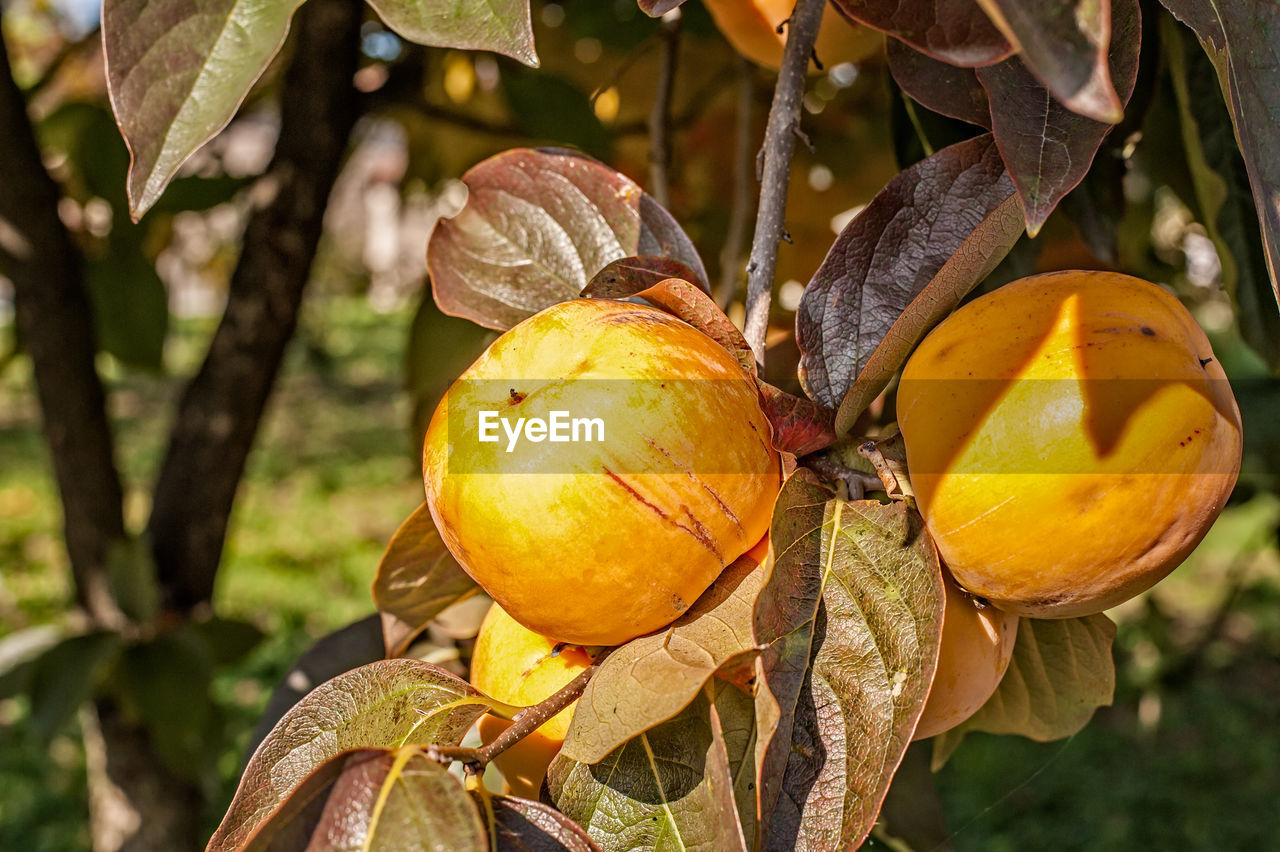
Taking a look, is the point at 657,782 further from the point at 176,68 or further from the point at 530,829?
the point at 176,68

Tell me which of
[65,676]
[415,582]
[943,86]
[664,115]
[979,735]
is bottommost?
[979,735]

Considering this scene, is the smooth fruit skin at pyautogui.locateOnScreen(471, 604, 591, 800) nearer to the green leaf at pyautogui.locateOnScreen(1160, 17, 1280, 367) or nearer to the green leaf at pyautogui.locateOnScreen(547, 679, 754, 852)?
the green leaf at pyautogui.locateOnScreen(547, 679, 754, 852)

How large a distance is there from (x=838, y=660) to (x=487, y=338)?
641 millimetres

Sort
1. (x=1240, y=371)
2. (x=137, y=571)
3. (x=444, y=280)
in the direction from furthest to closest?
(x=1240, y=371), (x=137, y=571), (x=444, y=280)

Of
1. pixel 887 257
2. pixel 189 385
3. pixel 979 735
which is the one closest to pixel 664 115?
pixel 887 257

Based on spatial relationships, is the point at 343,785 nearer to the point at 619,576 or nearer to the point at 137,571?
the point at 619,576

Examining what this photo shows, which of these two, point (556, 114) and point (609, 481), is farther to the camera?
point (556, 114)

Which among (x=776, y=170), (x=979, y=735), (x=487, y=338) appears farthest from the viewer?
(x=979, y=735)

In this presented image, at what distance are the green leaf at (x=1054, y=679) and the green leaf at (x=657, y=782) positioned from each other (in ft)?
0.73

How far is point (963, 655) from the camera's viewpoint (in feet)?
1.76

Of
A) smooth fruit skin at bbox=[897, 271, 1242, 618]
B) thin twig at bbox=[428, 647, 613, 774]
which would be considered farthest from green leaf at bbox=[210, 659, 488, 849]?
smooth fruit skin at bbox=[897, 271, 1242, 618]

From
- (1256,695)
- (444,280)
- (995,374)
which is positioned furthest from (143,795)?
(1256,695)

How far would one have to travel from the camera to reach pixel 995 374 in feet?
1.59

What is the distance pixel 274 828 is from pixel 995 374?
0.38 m
